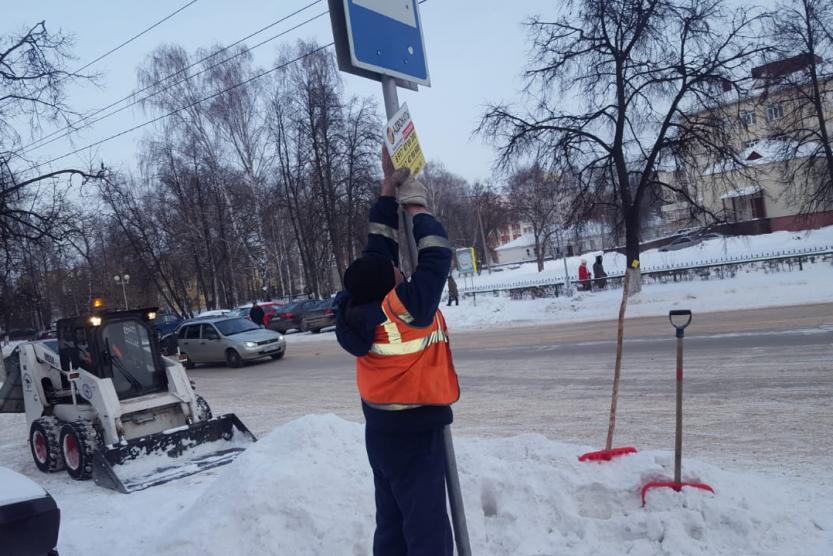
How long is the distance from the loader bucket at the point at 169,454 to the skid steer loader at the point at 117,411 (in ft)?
0.04

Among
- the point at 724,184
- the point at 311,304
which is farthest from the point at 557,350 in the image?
the point at 311,304

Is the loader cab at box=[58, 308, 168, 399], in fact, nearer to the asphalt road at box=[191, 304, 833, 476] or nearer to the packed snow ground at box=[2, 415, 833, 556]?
the asphalt road at box=[191, 304, 833, 476]

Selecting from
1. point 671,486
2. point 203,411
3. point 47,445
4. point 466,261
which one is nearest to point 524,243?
point 466,261

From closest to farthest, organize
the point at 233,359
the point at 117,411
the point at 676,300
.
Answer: the point at 117,411, the point at 233,359, the point at 676,300

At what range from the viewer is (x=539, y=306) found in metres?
24.6

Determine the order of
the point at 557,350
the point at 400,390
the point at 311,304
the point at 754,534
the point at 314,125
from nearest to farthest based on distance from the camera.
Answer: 1. the point at 400,390
2. the point at 754,534
3. the point at 557,350
4. the point at 311,304
5. the point at 314,125

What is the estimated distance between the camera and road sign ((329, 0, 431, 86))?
2984mm

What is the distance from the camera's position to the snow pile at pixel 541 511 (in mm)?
3658

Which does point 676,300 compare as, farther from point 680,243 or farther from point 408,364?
point 680,243

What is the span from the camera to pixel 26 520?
3408 mm

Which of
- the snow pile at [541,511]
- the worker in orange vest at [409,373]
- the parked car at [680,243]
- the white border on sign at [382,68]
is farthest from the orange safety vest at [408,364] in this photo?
the parked car at [680,243]

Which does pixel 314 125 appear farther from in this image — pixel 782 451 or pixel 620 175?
pixel 782 451

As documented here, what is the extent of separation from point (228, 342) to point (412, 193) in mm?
18399

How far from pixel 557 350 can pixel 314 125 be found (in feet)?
87.5
